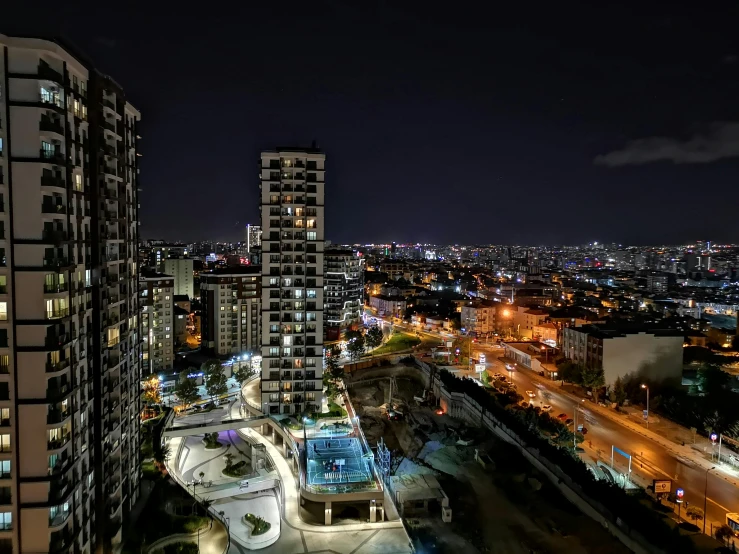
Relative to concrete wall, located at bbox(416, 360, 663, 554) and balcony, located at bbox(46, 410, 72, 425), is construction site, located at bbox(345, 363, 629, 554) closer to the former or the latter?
concrete wall, located at bbox(416, 360, 663, 554)

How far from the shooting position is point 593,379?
117 ft

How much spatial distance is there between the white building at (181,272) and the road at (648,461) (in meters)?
52.4

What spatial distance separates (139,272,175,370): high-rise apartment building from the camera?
41250 mm

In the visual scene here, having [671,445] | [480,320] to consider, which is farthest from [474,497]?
[480,320]

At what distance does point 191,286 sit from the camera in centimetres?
7312

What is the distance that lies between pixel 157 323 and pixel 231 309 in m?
7.48

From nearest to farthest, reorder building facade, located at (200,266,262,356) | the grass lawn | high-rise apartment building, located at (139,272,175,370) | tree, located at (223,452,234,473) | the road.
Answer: the road < tree, located at (223,452,234,473) < high-rise apartment building, located at (139,272,175,370) < building facade, located at (200,266,262,356) < the grass lawn

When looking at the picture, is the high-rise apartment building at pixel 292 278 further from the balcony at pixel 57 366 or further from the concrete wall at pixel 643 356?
the concrete wall at pixel 643 356

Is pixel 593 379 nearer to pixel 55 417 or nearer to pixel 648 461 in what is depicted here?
pixel 648 461

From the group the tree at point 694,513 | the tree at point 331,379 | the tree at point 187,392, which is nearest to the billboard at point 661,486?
the tree at point 694,513

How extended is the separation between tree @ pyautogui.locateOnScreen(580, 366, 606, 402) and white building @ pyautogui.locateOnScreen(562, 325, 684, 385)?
4.04 ft

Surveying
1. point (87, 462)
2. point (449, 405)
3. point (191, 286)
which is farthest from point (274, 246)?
point (191, 286)

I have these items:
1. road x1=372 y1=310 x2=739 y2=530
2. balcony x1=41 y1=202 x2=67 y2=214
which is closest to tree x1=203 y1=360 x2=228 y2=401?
balcony x1=41 y1=202 x2=67 y2=214

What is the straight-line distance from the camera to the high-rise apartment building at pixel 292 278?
2916cm
